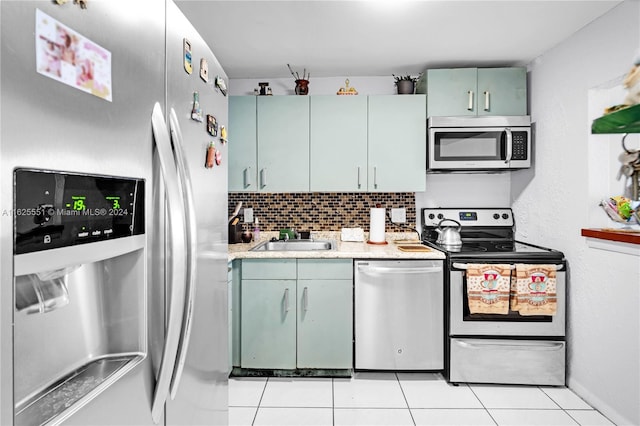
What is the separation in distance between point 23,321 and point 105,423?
238mm

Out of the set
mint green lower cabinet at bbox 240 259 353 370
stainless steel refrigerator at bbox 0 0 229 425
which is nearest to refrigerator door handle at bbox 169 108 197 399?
stainless steel refrigerator at bbox 0 0 229 425

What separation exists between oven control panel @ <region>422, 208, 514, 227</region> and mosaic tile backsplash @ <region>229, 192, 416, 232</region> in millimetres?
139

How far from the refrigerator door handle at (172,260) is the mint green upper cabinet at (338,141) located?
211 cm

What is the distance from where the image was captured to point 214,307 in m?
1.25

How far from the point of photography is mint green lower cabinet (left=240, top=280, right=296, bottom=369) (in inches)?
101

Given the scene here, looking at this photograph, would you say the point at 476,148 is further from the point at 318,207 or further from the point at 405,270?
the point at 318,207

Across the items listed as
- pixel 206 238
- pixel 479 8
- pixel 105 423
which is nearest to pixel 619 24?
pixel 479 8

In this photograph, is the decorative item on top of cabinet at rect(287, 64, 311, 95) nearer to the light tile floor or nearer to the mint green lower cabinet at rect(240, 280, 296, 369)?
the mint green lower cabinet at rect(240, 280, 296, 369)

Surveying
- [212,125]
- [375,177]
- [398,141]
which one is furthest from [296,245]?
[212,125]

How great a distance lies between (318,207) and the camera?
3223mm

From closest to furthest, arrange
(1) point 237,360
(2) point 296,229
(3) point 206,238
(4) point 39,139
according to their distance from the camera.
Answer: (4) point 39,139 → (3) point 206,238 → (1) point 237,360 → (2) point 296,229

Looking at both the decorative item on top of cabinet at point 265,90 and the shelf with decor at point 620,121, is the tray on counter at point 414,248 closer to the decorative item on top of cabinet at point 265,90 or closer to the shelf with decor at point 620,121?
the decorative item on top of cabinet at point 265,90

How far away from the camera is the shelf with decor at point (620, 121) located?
0.65 metres

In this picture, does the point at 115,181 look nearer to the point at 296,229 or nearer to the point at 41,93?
the point at 41,93
